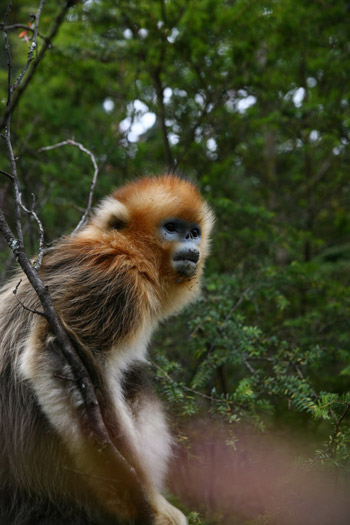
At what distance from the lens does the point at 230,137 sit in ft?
19.3

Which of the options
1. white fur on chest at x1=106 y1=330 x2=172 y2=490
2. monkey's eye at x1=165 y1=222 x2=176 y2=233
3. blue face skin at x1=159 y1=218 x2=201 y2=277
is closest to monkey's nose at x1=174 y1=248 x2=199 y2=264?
blue face skin at x1=159 y1=218 x2=201 y2=277

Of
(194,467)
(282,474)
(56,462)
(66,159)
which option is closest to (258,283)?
(194,467)

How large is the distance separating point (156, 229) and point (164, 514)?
1531mm

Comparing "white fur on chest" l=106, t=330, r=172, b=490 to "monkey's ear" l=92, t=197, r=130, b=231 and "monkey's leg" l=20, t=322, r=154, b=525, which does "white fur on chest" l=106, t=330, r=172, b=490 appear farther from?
"monkey's ear" l=92, t=197, r=130, b=231

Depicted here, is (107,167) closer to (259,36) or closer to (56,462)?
(259,36)

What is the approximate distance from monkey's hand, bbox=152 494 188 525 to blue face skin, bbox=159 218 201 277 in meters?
1.25

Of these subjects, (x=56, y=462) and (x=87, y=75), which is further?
(x=87, y=75)

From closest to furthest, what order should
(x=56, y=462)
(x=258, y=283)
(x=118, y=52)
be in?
(x=56, y=462) → (x=258, y=283) → (x=118, y=52)

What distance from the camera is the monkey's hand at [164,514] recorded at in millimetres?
2324

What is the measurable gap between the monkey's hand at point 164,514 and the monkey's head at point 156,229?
1142 mm

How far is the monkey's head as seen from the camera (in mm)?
2936

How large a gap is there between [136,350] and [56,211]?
4.44m

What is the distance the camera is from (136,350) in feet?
9.10

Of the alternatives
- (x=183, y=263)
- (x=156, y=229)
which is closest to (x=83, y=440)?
(x=183, y=263)
